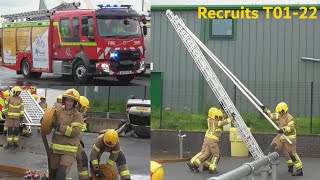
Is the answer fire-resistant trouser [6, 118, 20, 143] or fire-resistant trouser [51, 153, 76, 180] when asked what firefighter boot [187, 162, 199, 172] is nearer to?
fire-resistant trouser [51, 153, 76, 180]

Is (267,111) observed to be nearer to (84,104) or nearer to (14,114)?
(84,104)

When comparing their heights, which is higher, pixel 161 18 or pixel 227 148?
pixel 161 18

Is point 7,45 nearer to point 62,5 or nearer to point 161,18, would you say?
point 62,5

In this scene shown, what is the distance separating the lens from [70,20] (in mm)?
2348

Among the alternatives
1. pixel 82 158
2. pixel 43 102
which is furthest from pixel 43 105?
pixel 82 158

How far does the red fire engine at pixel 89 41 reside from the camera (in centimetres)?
231

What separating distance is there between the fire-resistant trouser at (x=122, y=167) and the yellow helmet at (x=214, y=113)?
0.67 metres

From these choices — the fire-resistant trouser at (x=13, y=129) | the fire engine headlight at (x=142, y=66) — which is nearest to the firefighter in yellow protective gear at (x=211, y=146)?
the fire engine headlight at (x=142, y=66)

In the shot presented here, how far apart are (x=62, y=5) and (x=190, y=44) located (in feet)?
1.99

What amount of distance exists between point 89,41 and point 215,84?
633 millimetres

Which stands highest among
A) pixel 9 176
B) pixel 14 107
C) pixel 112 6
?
pixel 112 6

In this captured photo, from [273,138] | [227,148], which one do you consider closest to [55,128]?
[227,148]

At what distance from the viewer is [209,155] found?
103 inches

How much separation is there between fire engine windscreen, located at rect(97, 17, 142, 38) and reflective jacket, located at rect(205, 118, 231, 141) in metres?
0.52
